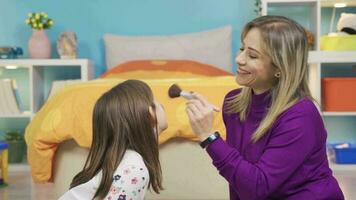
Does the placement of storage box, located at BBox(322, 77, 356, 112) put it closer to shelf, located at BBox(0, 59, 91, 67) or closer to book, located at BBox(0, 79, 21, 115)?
shelf, located at BBox(0, 59, 91, 67)

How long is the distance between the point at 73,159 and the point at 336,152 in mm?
1898

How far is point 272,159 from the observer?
119 cm

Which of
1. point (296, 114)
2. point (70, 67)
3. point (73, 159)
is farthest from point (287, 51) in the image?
point (70, 67)

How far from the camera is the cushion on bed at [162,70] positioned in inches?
131

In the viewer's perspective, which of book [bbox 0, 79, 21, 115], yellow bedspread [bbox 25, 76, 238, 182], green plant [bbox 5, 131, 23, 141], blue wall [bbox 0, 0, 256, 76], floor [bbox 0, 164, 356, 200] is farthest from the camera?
blue wall [bbox 0, 0, 256, 76]

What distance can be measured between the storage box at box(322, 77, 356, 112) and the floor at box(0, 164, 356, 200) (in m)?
0.44

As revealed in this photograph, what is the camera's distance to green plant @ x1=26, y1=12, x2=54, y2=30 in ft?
12.0

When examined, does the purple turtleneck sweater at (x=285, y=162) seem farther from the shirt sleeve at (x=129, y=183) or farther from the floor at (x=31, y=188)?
the floor at (x=31, y=188)

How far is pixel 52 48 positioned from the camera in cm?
396

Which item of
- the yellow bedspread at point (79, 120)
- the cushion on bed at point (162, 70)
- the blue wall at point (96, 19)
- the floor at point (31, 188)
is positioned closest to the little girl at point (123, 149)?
the yellow bedspread at point (79, 120)

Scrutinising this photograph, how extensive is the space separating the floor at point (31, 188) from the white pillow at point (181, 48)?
1.10m

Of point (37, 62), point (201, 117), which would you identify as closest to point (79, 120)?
point (201, 117)

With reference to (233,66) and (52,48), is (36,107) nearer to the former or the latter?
(52,48)

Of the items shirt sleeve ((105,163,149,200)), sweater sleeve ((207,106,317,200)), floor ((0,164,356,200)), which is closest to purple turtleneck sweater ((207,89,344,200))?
sweater sleeve ((207,106,317,200))
